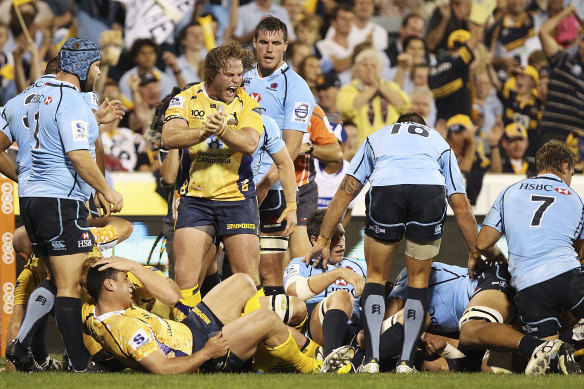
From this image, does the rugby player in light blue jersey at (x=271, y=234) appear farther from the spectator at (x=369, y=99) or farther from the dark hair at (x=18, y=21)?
the dark hair at (x=18, y=21)

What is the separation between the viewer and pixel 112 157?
11.8 meters

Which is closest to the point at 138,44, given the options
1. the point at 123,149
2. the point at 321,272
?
the point at 123,149

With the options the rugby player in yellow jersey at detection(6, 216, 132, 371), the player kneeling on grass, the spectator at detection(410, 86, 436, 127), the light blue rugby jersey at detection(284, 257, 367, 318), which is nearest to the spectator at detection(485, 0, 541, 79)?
the spectator at detection(410, 86, 436, 127)

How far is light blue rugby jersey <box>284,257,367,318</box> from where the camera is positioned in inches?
278

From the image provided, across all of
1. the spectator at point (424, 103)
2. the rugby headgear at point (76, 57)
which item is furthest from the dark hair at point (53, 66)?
the spectator at point (424, 103)

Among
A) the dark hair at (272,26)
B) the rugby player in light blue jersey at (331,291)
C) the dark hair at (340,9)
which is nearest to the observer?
the rugby player in light blue jersey at (331,291)

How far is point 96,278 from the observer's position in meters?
5.88

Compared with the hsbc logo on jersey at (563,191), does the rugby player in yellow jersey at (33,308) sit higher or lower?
lower

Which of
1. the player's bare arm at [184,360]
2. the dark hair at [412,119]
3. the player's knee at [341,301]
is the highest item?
the dark hair at [412,119]

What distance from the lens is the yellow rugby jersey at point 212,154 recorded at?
666 cm

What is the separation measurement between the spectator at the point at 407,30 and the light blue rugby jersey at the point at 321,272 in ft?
19.9

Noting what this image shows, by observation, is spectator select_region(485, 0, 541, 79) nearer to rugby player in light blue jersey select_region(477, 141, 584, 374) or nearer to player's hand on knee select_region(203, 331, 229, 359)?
rugby player in light blue jersey select_region(477, 141, 584, 374)

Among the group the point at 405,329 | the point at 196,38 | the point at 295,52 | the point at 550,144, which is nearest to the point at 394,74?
the point at 295,52

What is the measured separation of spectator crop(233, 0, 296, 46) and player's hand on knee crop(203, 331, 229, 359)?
7434 millimetres
